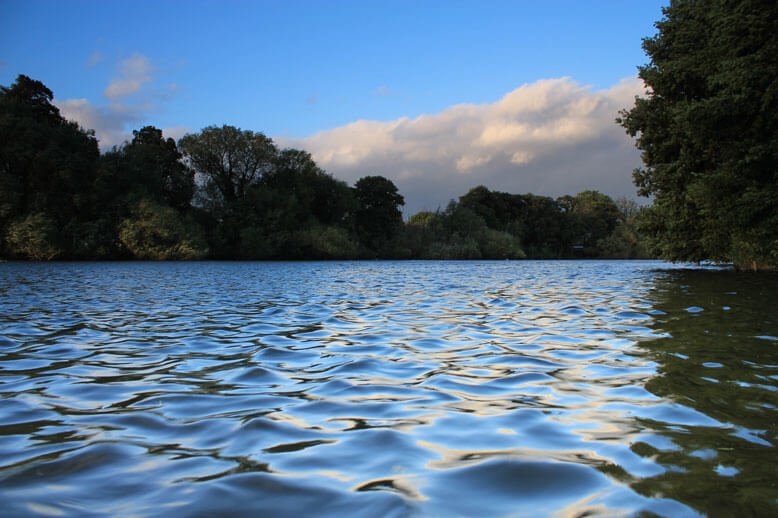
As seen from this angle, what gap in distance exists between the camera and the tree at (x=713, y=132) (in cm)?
1664

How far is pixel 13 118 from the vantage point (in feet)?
140

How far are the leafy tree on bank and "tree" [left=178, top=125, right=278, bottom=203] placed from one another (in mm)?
11469

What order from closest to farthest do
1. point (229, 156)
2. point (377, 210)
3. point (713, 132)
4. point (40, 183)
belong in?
point (713, 132)
point (40, 183)
point (229, 156)
point (377, 210)

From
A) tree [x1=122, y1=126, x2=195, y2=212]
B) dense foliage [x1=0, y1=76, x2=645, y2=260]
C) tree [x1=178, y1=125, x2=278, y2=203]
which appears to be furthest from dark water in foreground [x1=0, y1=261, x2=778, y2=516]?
tree [x1=178, y1=125, x2=278, y2=203]

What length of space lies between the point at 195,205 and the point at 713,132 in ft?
170

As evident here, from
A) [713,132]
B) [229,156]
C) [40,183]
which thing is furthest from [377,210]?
[713,132]

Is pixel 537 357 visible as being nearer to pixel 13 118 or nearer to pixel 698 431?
pixel 698 431

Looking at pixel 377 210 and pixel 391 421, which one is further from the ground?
pixel 377 210

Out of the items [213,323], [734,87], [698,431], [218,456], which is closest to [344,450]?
[218,456]

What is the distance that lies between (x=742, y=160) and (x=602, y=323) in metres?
13.8

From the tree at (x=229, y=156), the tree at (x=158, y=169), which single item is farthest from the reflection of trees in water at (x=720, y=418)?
the tree at (x=229, y=156)

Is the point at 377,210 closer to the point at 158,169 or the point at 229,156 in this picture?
the point at 229,156

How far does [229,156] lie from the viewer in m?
60.4

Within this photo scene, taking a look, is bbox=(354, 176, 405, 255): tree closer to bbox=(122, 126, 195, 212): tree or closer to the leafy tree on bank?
bbox=(122, 126, 195, 212): tree
